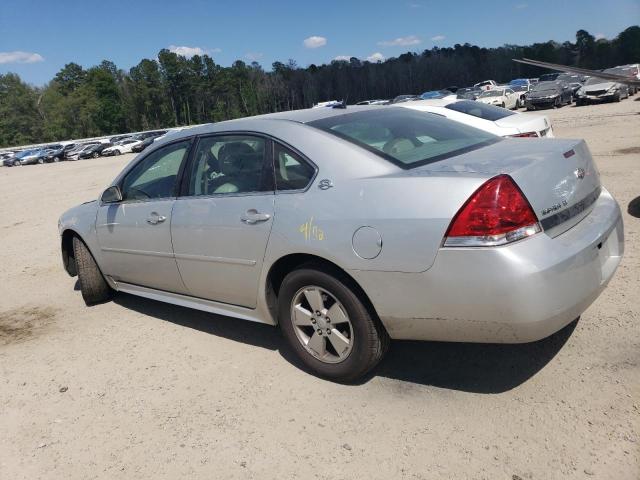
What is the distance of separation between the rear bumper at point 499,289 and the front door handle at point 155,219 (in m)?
1.79

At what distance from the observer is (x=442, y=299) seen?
264cm

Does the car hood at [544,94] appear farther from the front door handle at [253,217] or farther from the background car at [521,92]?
the front door handle at [253,217]

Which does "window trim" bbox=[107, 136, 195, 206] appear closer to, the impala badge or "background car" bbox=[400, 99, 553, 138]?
the impala badge

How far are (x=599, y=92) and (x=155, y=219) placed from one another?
2814 centimetres

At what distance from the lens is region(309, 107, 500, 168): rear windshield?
3127 millimetres

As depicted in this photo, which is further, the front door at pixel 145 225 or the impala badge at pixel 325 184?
the front door at pixel 145 225

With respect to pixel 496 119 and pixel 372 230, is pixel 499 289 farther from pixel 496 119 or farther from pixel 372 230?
pixel 496 119

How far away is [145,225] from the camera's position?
4168mm

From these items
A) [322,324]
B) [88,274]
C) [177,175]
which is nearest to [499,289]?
[322,324]

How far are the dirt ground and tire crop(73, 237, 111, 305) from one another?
63cm

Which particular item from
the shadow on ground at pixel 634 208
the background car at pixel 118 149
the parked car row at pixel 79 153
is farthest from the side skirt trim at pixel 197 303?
the background car at pixel 118 149

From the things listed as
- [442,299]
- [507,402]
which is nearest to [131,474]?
[442,299]

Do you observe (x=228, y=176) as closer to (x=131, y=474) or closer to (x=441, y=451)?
(x=131, y=474)

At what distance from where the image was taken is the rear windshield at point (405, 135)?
123 inches
